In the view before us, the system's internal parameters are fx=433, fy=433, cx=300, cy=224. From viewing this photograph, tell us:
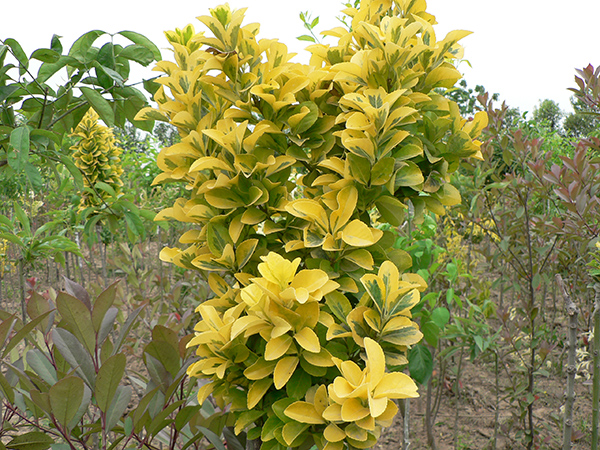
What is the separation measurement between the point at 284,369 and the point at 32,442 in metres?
0.65

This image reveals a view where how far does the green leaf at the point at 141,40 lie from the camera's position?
1.45 metres

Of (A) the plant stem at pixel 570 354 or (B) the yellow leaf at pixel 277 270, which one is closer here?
(B) the yellow leaf at pixel 277 270

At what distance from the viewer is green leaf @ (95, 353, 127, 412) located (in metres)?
0.93

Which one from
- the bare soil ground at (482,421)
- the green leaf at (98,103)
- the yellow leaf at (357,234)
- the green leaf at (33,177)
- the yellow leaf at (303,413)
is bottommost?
the bare soil ground at (482,421)

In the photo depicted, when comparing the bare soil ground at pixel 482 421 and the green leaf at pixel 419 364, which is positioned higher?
the green leaf at pixel 419 364

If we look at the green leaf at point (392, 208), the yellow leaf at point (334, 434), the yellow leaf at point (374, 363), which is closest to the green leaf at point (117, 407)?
the yellow leaf at point (334, 434)

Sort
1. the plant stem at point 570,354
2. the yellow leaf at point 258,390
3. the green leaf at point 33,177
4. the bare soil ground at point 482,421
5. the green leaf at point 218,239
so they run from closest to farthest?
the yellow leaf at point 258,390 → the green leaf at point 218,239 → the green leaf at point 33,177 → the plant stem at point 570,354 → the bare soil ground at point 482,421

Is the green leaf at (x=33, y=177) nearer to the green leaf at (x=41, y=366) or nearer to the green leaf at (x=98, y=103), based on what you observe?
the green leaf at (x=98, y=103)

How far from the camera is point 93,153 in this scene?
2.96 meters

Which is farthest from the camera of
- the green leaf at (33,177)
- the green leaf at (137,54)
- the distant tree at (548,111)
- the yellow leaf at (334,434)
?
the distant tree at (548,111)

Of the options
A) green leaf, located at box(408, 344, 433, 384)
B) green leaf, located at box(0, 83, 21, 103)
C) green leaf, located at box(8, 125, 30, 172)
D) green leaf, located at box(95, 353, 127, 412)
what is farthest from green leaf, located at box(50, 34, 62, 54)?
green leaf, located at box(408, 344, 433, 384)

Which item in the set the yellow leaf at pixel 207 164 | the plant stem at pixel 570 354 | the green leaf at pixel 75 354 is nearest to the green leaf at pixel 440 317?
the plant stem at pixel 570 354

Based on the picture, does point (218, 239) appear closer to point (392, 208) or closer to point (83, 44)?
point (392, 208)

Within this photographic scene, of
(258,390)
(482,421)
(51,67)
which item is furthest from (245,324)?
(482,421)
